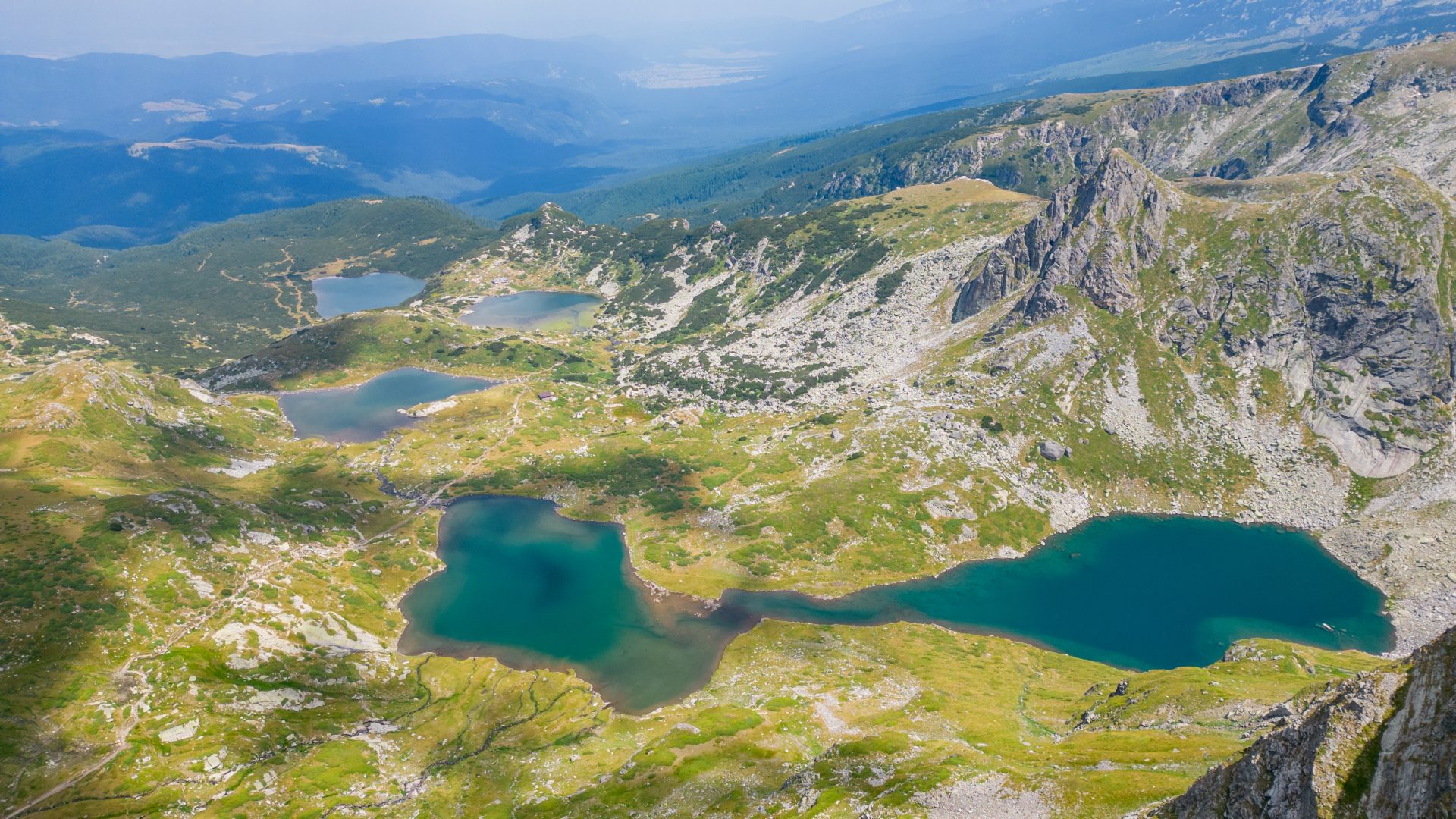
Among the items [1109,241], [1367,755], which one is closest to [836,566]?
[1367,755]

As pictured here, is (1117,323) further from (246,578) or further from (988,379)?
(246,578)

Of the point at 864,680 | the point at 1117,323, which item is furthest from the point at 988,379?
the point at 864,680

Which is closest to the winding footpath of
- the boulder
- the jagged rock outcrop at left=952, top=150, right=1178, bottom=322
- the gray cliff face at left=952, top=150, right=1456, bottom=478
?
the boulder

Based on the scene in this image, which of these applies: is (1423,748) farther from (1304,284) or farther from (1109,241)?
(1304,284)

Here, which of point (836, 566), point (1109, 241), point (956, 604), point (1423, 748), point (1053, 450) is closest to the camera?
point (1423, 748)

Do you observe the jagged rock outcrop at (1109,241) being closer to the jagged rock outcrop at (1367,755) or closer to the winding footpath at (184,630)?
the winding footpath at (184,630)

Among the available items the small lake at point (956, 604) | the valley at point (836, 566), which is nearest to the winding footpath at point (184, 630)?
the valley at point (836, 566)
